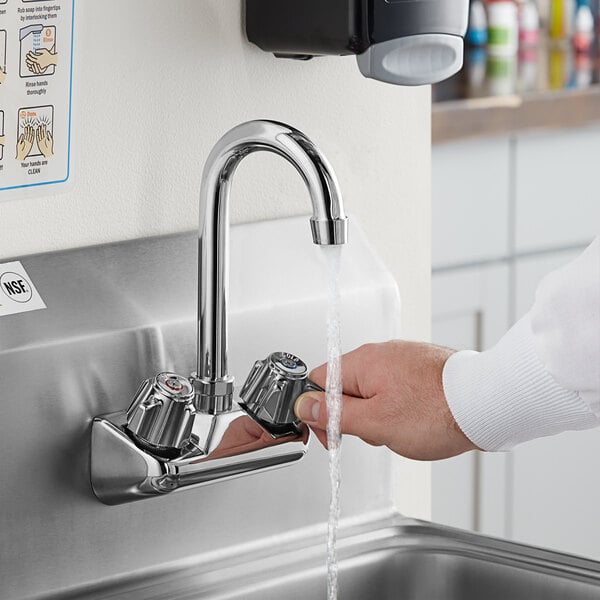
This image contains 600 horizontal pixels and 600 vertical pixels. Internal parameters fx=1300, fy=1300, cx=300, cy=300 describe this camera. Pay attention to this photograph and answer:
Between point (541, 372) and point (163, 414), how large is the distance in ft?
0.72

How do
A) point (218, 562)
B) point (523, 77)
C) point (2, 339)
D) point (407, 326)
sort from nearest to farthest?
point (2, 339), point (218, 562), point (407, 326), point (523, 77)

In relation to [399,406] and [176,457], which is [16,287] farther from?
[399,406]

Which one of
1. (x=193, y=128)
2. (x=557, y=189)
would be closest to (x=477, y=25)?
(x=557, y=189)

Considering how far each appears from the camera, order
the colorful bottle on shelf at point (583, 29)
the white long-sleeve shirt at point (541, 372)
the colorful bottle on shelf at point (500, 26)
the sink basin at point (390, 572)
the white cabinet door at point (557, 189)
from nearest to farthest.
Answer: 1. the white long-sleeve shirt at point (541, 372)
2. the sink basin at point (390, 572)
3. the white cabinet door at point (557, 189)
4. the colorful bottle on shelf at point (500, 26)
5. the colorful bottle on shelf at point (583, 29)

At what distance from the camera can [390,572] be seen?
900 mm

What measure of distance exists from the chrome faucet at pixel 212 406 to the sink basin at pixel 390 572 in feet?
0.28

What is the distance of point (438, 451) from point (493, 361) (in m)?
0.07

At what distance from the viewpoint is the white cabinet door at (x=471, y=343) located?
1.68m

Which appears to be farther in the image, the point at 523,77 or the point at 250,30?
the point at 523,77

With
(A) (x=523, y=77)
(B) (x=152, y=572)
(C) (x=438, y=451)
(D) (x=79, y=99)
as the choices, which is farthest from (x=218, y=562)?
(A) (x=523, y=77)

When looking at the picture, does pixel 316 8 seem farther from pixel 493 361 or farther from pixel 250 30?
pixel 493 361

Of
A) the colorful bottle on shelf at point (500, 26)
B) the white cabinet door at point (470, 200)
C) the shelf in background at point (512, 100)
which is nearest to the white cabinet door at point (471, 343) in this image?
the white cabinet door at point (470, 200)

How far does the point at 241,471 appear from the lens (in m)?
0.79

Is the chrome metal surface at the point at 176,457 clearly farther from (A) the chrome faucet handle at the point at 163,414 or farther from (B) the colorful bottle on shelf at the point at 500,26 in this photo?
(B) the colorful bottle on shelf at the point at 500,26
